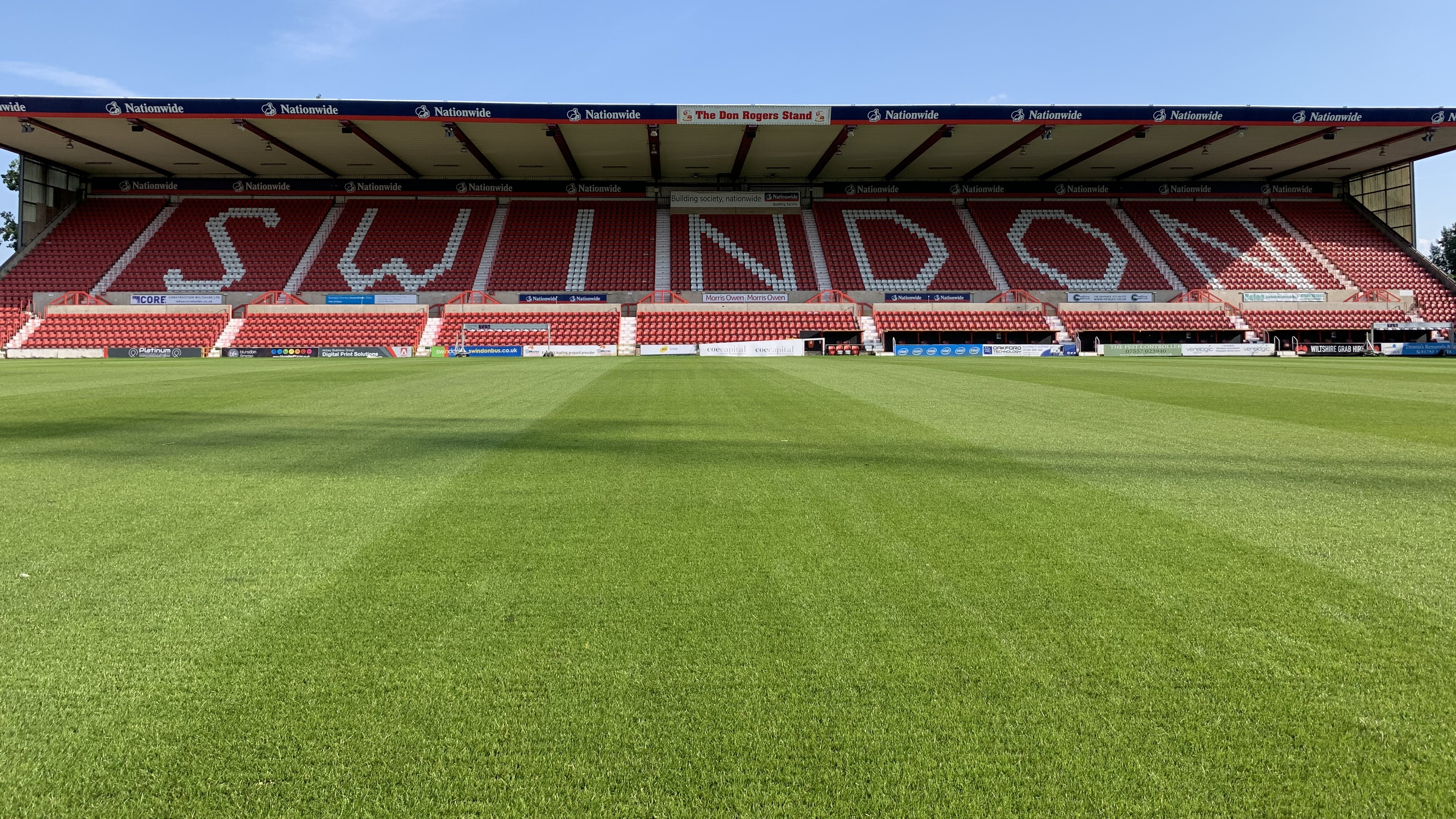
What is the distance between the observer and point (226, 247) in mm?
40625

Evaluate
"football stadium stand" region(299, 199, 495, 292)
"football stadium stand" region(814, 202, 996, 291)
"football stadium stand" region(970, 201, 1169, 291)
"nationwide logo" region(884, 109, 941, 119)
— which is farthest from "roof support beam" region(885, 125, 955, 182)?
"football stadium stand" region(299, 199, 495, 292)

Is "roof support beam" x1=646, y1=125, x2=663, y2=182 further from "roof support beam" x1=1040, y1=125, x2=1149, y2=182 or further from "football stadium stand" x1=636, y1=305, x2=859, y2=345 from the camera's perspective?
"roof support beam" x1=1040, y1=125, x2=1149, y2=182

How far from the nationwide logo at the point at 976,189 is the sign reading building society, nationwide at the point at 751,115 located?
51.0 feet

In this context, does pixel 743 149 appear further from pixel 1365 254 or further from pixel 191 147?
pixel 1365 254

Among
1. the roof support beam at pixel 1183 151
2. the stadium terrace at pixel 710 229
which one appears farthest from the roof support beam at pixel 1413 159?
the roof support beam at pixel 1183 151

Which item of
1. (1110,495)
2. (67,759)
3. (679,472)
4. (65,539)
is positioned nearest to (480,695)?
(67,759)

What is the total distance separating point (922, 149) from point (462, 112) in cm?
2297

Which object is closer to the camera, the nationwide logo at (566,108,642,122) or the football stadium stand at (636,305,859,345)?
the nationwide logo at (566,108,642,122)

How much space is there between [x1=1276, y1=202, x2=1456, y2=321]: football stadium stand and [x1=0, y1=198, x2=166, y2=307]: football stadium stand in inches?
2706

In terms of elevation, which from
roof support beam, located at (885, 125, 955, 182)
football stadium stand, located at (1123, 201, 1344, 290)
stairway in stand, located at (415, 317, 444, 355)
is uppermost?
roof support beam, located at (885, 125, 955, 182)

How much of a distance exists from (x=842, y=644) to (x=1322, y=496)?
3.94m

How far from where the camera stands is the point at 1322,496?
4559mm

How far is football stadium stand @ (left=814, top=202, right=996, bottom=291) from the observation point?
137 feet

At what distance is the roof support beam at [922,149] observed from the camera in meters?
35.7
